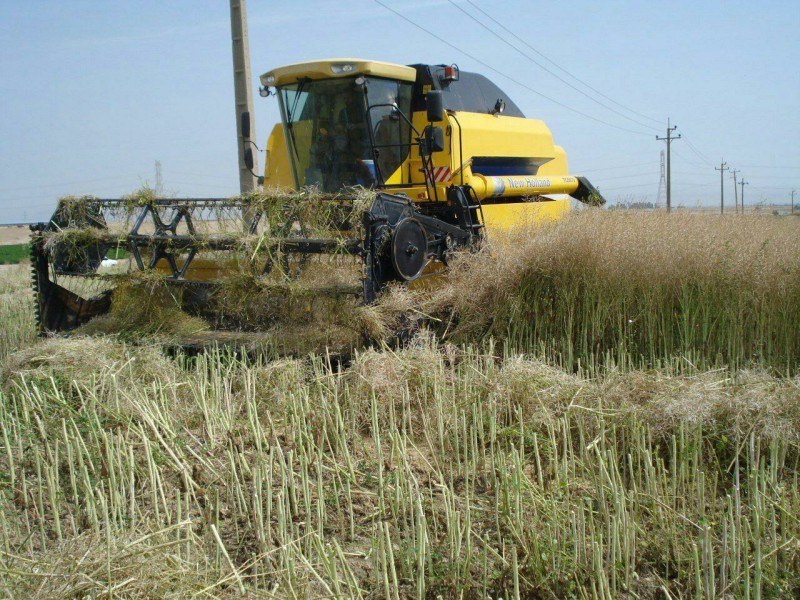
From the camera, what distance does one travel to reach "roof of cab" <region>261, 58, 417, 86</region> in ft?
22.7

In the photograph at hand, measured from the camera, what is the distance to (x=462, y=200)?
719 centimetres

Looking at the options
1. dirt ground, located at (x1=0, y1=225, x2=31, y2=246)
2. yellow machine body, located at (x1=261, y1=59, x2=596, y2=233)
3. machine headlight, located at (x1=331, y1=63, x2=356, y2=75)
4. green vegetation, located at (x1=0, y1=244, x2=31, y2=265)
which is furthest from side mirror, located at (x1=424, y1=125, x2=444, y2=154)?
dirt ground, located at (x1=0, y1=225, x2=31, y2=246)

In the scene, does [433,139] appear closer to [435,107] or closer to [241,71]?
[435,107]

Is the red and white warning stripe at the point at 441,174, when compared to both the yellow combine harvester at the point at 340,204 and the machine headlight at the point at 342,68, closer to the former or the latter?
the yellow combine harvester at the point at 340,204

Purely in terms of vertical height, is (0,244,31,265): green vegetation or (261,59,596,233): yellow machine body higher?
(261,59,596,233): yellow machine body

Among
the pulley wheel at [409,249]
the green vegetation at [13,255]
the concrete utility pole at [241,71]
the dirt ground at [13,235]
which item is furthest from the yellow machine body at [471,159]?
the dirt ground at [13,235]

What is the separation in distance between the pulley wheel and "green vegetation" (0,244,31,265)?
50.1 feet

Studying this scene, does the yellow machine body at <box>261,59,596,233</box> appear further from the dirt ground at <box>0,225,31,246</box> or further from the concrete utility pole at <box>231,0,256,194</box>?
the dirt ground at <box>0,225,31,246</box>

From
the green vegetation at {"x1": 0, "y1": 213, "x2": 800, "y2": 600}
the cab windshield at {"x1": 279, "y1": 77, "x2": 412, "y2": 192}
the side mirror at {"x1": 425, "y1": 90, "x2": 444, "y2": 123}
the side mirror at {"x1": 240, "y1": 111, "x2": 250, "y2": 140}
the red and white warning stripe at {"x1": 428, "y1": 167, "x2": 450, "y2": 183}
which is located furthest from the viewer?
the side mirror at {"x1": 240, "y1": 111, "x2": 250, "y2": 140}

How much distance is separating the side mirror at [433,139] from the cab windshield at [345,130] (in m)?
0.20

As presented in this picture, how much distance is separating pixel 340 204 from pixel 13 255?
18037 millimetres

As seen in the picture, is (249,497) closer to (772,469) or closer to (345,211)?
(772,469)

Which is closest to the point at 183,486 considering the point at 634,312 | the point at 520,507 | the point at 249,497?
the point at 249,497

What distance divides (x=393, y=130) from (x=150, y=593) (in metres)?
5.43
